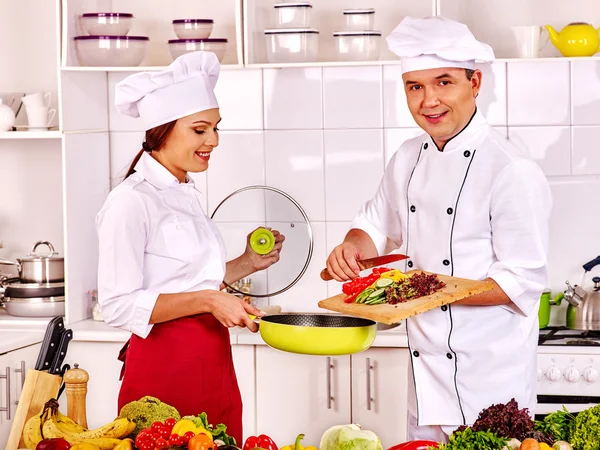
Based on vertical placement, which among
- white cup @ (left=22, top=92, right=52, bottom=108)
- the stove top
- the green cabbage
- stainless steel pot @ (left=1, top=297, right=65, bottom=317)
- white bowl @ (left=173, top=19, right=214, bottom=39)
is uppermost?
white bowl @ (left=173, top=19, right=214, bottom=39)

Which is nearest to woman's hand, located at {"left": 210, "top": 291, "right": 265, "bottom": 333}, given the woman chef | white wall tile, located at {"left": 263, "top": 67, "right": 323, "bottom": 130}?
the woman chef

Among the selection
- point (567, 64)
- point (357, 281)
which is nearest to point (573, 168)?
point (567, 64)

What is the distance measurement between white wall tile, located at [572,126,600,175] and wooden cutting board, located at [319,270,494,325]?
1.45 meters

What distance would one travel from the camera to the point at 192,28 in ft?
10.1

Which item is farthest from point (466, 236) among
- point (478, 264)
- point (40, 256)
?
point (40, 256)

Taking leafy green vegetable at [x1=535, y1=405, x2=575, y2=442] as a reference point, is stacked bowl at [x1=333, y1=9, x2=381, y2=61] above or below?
above

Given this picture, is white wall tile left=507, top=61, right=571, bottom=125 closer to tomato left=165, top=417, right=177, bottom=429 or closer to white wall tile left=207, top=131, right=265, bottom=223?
white wall tile left=207, top=131, right=265, bottom=223

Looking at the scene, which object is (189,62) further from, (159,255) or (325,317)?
(325,317)

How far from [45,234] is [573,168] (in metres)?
1.94

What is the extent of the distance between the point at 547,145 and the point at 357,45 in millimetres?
762

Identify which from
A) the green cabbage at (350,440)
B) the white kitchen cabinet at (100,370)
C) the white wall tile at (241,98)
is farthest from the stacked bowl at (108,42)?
the green cabbage at (350,440)

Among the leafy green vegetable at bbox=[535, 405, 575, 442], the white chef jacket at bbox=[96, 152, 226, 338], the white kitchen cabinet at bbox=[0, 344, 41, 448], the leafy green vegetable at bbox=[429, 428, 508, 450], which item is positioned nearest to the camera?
the leafy green vegetable at bbox=[429, 428, 508, 450]

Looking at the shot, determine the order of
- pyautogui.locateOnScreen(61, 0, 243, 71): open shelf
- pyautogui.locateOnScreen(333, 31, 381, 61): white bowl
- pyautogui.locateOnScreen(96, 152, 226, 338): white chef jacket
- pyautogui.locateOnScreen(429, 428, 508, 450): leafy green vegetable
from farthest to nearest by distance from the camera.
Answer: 1. pyautogui.locateOnScreen(61, 0, 243, 71): open shelf
2. pyautogui.locateOnScreen(333, 31, 381, 61): white bowl
3. pyautogui.locateOnScreen(96, 152, 226, 338): white chef jacket
4. pyautogui.locateOnScreen(429, 428, 508, 450): leafy green vegetable

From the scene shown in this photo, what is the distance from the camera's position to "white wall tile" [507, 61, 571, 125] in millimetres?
3174
